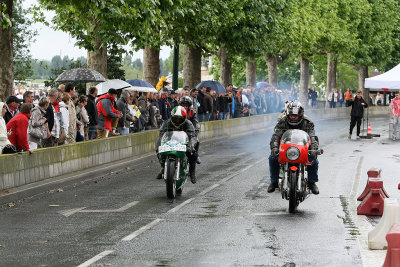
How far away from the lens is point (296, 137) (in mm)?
13211

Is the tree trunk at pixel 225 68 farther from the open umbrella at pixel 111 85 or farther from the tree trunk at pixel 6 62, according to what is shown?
the tree trunk at pixel 6 62

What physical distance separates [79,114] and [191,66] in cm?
1984

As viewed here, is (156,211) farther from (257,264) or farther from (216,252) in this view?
(257,264)

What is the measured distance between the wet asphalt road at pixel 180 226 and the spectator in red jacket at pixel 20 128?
103 cm

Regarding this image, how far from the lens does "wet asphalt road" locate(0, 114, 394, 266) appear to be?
Result: 9547mm

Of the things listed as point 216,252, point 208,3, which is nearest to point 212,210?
point 216,252

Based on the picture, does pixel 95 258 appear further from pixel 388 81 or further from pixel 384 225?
pixel 388 81

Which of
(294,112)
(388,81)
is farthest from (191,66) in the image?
(294,112)

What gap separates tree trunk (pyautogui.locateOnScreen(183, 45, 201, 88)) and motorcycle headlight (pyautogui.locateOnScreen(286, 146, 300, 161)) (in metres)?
26.5

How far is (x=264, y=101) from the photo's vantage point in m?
45.0

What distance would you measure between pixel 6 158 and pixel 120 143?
6959 mm

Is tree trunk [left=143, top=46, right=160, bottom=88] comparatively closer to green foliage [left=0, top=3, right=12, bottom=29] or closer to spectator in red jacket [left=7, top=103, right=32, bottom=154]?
green foliage [left=0, top=3, right=12, bottom=29]

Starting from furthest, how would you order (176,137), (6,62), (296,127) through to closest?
1. (6,62)
2. (176,137)
3. (296,127)

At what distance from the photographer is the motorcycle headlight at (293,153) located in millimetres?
13000
